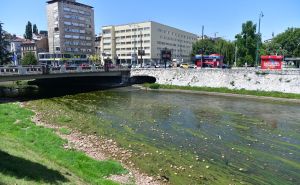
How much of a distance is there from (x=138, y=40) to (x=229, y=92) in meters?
113

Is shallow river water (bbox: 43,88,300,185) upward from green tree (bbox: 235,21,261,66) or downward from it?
downward

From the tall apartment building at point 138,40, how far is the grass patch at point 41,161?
434 ft

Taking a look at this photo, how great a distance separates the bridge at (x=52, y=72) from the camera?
4922 centimetres

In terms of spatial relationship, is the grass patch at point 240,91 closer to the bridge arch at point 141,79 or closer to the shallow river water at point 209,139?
the shallow river water at point 209,139

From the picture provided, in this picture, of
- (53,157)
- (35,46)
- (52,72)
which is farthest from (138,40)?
(53,157)

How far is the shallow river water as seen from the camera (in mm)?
19312

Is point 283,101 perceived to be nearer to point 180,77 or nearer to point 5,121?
point 180,77

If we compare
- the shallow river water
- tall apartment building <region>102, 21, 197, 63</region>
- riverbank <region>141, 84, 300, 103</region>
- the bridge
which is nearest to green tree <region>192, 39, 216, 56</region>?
tall apartment building <region>102, 21, 197, 63</region>

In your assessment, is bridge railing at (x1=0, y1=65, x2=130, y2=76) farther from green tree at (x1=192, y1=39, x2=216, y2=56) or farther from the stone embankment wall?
green tree at (x1=192, y1=39, x2=216, y2=56)

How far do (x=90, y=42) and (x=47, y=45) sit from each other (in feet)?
92.7

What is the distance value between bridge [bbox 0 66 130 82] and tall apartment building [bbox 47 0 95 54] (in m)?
87.0

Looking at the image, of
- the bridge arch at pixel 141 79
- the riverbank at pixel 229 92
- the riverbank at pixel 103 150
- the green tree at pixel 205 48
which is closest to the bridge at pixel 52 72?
the bridge arch at pixel 141 79

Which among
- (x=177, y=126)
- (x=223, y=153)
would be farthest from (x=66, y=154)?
(x=177, y=126)

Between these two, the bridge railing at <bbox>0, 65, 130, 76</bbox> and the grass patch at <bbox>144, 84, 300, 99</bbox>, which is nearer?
the bridge railing at <bbox>0, 65, 130, 76</bbox>
